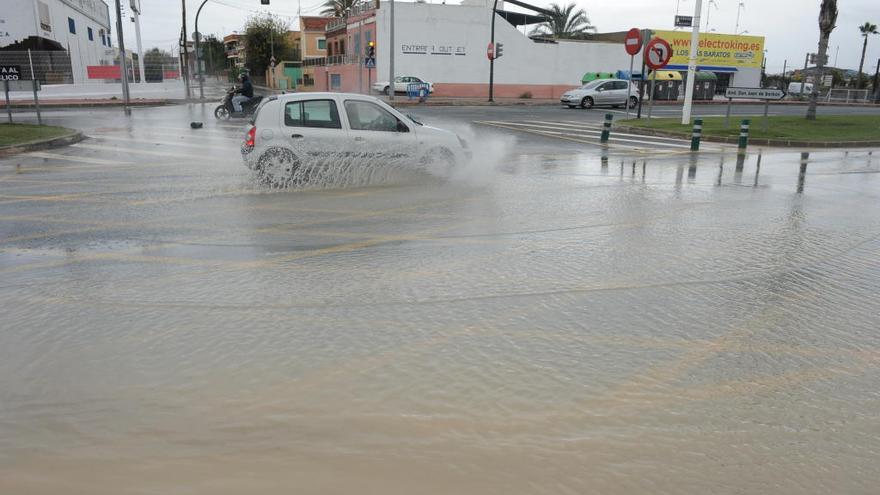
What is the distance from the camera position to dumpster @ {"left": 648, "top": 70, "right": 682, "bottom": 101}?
45125 mm

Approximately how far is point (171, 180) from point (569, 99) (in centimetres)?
2886

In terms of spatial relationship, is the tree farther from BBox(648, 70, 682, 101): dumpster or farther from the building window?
BBox(648, 70, 682, 101): dumpster

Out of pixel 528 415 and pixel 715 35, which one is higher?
pixel 715 35

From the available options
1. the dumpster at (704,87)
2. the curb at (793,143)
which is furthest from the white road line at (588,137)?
the dumpster at (704,87)

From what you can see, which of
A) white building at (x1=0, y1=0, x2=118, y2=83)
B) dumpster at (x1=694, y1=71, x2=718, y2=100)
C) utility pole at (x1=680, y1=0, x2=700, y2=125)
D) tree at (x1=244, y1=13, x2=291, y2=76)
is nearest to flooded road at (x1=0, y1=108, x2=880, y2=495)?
utility pole at (x1=680, y1=0, x2=700, y2=125)

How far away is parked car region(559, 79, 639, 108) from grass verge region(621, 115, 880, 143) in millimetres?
11551

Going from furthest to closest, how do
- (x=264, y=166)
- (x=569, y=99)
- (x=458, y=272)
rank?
1. (x=569, y=99)
2. (x=264, y=166)
3. (x=458, y=272)

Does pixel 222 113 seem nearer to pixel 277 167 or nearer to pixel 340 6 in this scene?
pixel 277 167

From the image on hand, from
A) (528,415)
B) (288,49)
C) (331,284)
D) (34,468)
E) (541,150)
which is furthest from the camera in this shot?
(288,49)

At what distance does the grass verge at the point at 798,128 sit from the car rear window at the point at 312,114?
13470 millimetres

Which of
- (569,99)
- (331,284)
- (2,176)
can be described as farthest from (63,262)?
(569,99)

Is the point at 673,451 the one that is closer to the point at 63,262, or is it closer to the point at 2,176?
the point at 63,262

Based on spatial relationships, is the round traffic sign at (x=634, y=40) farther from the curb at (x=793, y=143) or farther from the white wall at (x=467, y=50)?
the white wall at (x=467, y=50)

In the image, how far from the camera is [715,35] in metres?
56.8
